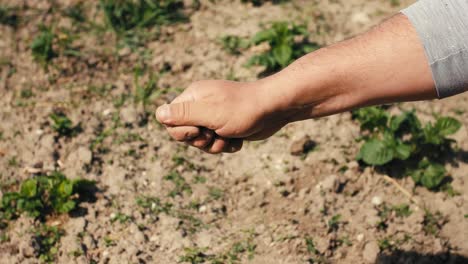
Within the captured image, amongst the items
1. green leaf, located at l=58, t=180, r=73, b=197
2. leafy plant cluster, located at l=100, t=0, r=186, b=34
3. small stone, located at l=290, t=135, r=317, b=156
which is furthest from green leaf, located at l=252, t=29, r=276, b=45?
green leaf, located at l=58, t=180, r=73, b=197

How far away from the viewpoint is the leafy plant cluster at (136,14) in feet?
13.9

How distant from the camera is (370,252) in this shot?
3.07 m

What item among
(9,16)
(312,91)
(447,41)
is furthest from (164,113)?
(9,16)

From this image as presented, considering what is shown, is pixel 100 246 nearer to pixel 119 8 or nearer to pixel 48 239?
pixel 48 239

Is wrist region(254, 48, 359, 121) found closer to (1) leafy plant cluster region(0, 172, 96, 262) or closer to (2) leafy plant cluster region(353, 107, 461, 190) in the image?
(2) leafy plant cluster region(353, 107, 461, 190)

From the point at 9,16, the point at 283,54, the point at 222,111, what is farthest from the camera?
the point at 9,16

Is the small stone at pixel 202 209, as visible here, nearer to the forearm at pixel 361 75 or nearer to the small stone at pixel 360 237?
the small stone at pixel 360 237

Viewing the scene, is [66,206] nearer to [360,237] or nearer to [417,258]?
[360,237]

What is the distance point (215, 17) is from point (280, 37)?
63 cm

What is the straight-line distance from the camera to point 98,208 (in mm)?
3189

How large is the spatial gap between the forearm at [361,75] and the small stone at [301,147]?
1.02 m

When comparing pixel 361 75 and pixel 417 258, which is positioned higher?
pixel 361 75

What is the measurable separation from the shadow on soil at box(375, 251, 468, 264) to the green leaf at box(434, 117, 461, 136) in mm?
669

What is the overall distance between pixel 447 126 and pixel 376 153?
413 millimetres
